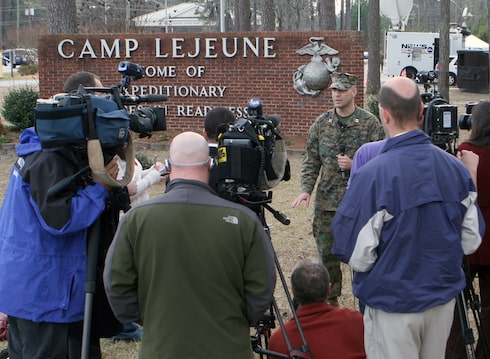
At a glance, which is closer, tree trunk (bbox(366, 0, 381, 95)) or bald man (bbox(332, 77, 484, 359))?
bald man (bbox(332, 77, 484, 359))

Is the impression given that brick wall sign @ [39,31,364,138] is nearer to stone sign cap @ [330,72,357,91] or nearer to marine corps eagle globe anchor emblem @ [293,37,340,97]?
marine corps eagle globe anchor emblem @ [293,37,340,97]

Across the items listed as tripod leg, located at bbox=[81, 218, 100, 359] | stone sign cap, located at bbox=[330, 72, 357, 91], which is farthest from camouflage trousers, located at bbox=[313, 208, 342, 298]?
tripod leg, located at bbox=[81, 218, 100, 359]

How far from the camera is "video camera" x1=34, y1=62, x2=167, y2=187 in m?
3.33

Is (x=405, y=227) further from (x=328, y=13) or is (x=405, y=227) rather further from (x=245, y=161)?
(x=328, y=13)

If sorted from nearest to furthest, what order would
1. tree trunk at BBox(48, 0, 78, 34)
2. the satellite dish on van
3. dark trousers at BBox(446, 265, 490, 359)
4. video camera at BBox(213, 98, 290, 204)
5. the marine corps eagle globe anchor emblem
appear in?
video camera at BBox(213, 98, 290, 204) → dark trousers at BBox(446, 265, 490, 359) → the marine corps eagle globe anchor emblem → tree trunk at BBox(48, 0, 78, 34) → the satellite dish on van

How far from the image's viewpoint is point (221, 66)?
1433cm

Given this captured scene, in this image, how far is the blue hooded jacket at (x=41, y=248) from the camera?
340cm

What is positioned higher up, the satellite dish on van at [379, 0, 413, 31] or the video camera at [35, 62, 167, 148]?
the satellite dish on van at [379, 0, 413, 31]

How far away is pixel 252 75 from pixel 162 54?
6.26 feet

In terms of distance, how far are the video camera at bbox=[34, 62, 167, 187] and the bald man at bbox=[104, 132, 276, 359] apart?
1.86 feet

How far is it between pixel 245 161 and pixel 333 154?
2.03 meters

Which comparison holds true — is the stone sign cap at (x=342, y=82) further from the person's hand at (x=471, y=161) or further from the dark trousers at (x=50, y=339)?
the dark trousers at (x=50, y=339)

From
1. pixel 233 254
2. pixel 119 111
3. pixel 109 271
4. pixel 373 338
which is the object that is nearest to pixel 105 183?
pixel 119 111

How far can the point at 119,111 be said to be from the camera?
3.53 metres
